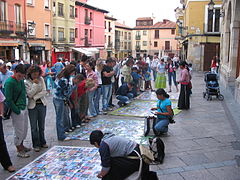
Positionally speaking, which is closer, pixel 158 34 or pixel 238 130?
pixel 238 130

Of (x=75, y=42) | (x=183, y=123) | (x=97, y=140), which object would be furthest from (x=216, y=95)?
(x=75, y=42)

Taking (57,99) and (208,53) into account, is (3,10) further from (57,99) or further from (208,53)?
(57,99)

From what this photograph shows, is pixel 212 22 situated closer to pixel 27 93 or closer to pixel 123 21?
pixel 27 93

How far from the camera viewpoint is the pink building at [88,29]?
1572 inches

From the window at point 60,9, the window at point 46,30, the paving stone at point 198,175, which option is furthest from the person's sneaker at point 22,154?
the window at point 60,9

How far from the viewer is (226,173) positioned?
4.89 m

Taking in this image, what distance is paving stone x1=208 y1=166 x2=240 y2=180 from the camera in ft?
15.6

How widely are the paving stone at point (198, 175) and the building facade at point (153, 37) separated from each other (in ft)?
218

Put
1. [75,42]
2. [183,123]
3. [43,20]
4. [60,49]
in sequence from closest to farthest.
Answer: [183,123] < [43,20] < [60,49] < [75,42]

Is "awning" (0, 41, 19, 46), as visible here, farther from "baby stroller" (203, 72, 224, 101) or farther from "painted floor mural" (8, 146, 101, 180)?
"painted floor mural" (8, 146, 101, 180)

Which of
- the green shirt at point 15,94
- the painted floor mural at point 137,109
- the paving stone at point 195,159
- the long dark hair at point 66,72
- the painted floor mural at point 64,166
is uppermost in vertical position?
the long dark hair at point 66,72

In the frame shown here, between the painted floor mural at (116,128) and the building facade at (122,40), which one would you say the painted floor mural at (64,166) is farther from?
the building facade at (122,40)

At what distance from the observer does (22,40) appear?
25.6 metres

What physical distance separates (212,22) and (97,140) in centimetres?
2640
